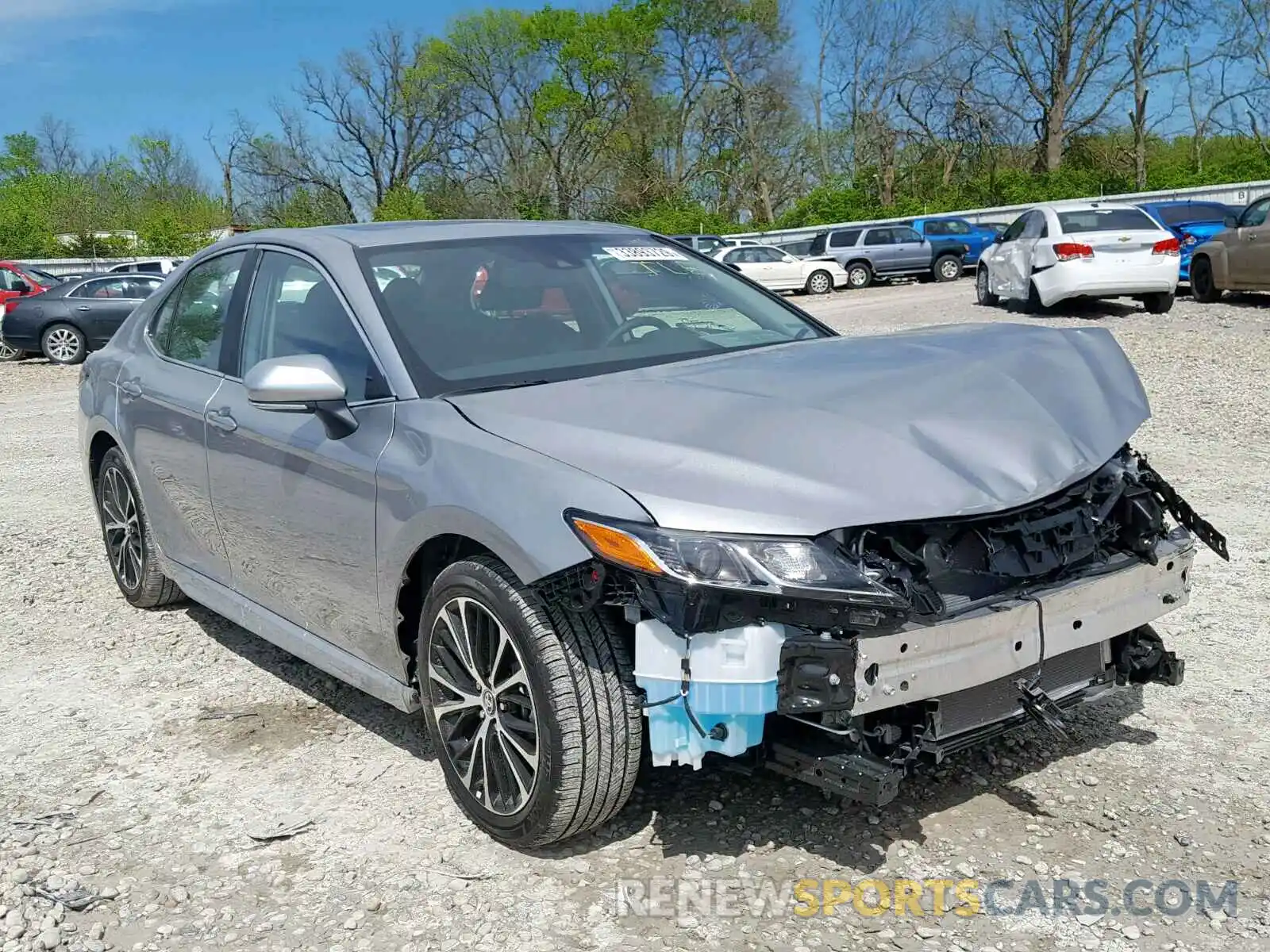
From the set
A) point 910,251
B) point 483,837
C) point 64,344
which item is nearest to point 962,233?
point 910,251

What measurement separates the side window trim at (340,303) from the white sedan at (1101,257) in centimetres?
1316

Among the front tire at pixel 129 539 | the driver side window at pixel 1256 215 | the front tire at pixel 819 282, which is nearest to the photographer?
the front tire at pixel 129 539

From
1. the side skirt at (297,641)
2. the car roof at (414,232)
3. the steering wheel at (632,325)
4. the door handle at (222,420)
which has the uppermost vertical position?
the car roof at (414,232)

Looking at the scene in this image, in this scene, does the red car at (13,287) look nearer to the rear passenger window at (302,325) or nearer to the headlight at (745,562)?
the rear passenger window at (302,325)

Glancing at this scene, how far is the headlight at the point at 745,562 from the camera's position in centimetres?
270

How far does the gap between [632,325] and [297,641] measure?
5.20 feet

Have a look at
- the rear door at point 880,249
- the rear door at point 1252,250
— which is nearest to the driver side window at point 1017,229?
the rear door at point 1252,250

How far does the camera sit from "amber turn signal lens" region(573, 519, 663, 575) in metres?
2.74

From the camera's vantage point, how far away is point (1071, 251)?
51.1ft

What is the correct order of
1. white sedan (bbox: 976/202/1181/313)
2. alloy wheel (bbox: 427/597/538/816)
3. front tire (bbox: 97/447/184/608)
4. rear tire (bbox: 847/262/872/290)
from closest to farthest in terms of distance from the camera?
1. alloy wheel (bbox: 427/597/538/816)
2. front tire (bbox: 97/447/184/608)
3. white sedan (bbox: 976/202/1181/313)
4. rear tire (bbox: 847/262/872/290)

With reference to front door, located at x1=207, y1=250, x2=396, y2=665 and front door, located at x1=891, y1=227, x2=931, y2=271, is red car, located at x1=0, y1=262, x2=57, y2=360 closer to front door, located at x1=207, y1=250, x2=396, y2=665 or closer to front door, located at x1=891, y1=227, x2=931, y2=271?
front door, located at x1=891, y1=227, x2=931, y2=271

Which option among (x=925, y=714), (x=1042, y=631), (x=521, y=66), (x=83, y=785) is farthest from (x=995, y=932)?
(x=521, y=66)

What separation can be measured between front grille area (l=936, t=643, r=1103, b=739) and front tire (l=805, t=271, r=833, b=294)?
1074 inches

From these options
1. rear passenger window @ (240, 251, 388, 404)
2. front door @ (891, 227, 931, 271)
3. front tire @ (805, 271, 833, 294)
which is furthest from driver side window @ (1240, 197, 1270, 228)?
front door @ (891, 227, 931, 271)
